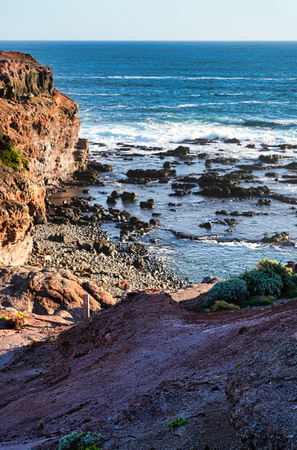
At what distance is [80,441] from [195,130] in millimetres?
69815

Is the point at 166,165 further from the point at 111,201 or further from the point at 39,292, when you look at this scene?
the point at 39,292

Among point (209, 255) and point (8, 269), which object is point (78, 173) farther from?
point (8, 269)

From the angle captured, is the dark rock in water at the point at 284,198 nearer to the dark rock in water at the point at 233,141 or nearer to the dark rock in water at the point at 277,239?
the dark rock in water at the point at 277,239

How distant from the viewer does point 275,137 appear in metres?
69.6

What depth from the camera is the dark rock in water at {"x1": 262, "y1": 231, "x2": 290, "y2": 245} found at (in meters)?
33.9

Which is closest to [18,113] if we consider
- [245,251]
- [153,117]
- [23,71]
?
[23,71]

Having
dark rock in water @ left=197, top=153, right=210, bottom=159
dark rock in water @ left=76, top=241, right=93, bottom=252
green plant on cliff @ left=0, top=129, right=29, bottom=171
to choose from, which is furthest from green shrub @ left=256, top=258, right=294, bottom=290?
dark rock in water @ left=197, top=153, right=210, bottom=159

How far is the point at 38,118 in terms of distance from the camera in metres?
37.2

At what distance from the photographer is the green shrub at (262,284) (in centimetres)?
1730

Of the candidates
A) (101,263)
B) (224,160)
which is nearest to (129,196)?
(101,263)

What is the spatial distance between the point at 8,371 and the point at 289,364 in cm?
1096

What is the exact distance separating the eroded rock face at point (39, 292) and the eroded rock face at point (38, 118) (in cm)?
1109

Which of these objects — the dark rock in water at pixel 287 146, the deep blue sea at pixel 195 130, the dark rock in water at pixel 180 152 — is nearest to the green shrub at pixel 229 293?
the deep blue sea at pixel 195 130

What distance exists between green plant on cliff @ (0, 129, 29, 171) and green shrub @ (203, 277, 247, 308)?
536 inches
